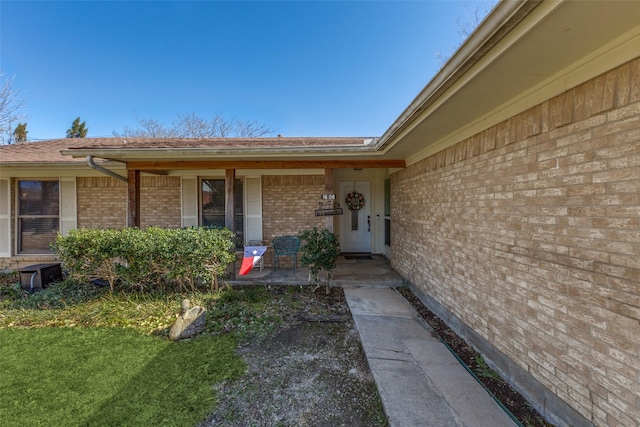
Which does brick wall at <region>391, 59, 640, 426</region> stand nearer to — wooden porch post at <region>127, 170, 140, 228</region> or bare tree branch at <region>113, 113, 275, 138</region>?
wooden porch post at <region>127, 170, 140, 228</region>

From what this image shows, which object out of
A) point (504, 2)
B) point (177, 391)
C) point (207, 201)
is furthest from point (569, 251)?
point (207, 201)

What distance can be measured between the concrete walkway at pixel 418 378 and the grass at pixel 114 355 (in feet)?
4.69

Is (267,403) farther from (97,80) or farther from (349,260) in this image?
(97,80)

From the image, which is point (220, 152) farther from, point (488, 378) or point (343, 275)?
point (488, 378)

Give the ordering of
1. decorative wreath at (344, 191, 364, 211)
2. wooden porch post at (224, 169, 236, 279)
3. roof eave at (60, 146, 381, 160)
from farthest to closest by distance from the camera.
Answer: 1. decorative wreath at (344, 191, 364, 211)
2. wooden porch post at (224, 169, 236, 279)
3. roof eave at (60, 146, 381, 160)

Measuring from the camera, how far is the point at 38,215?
671 cm

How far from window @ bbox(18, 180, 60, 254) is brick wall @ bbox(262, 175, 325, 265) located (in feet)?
16.6

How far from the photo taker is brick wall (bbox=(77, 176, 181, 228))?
22.1 feet

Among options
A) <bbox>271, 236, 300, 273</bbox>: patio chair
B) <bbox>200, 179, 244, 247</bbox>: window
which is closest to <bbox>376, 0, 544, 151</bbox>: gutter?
<bbox>271, 236, 300, 273</bbox>: patio chair

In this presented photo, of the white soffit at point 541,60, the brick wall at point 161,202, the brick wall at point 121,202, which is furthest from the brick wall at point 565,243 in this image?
the brick wall at point 121,202

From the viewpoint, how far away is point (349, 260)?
7445mm

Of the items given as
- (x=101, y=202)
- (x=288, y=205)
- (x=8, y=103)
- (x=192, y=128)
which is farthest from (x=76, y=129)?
(x=288, y=205)

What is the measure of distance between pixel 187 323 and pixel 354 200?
5782 millimetres

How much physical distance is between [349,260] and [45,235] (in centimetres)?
757
